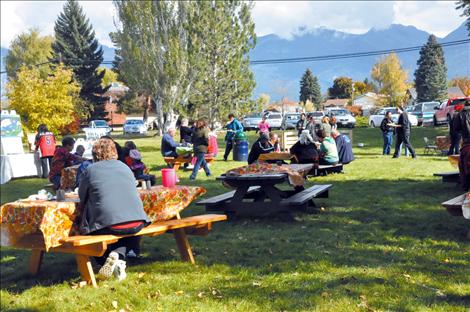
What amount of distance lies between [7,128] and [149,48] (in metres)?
22.3

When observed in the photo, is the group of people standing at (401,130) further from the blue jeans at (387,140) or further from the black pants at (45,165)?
the black pants at (45,165)

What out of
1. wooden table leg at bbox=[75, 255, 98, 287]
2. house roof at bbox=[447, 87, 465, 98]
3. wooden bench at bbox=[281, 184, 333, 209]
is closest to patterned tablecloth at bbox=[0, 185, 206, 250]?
wooden table leg at bbox=[75, 255, 98, 287]

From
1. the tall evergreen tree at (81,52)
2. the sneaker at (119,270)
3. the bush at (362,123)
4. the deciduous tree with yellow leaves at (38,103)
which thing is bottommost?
the bush at (362,123)

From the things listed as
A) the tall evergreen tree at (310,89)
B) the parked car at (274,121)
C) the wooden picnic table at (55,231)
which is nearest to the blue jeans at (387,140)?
the wooden picnic table at (55,231)

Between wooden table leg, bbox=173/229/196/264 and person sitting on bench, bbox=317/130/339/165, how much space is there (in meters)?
7.58

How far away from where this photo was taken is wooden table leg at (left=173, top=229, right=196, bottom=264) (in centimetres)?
632

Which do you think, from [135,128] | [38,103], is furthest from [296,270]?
[135,128]

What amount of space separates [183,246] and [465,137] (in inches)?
236

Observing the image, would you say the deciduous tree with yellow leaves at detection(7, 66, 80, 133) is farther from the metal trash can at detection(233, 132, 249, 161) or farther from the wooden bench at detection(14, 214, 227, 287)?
the wooden bench at detection(14, 214, 227, 287)

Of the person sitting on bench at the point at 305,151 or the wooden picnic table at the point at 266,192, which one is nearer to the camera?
the wooden picnic table at the point at 266,192

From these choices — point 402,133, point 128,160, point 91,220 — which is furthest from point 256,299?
point 402,133

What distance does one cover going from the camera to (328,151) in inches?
528

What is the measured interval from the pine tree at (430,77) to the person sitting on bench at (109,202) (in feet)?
249

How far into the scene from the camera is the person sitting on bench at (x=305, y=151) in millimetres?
12828
